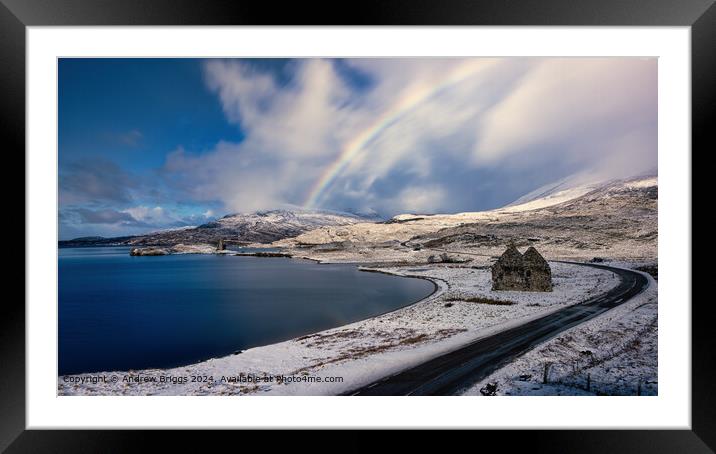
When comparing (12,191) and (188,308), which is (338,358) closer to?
(12,191)

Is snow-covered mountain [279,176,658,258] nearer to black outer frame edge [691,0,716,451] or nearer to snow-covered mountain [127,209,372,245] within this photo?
black outer frame edge [691,0,716,451]

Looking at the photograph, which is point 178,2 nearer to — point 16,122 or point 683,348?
point 16,122

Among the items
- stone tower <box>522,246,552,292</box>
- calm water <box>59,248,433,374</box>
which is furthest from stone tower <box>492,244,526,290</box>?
calm water <box>59,248,433,374</box>

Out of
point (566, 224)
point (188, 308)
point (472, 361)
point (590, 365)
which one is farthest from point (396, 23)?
point (188, 308)

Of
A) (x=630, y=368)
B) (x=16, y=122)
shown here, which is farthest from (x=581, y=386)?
(x=16, y=122)

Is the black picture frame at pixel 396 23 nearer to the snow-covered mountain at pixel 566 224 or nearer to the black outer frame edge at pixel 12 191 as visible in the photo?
the black outer frame edge at pixel 12 191
